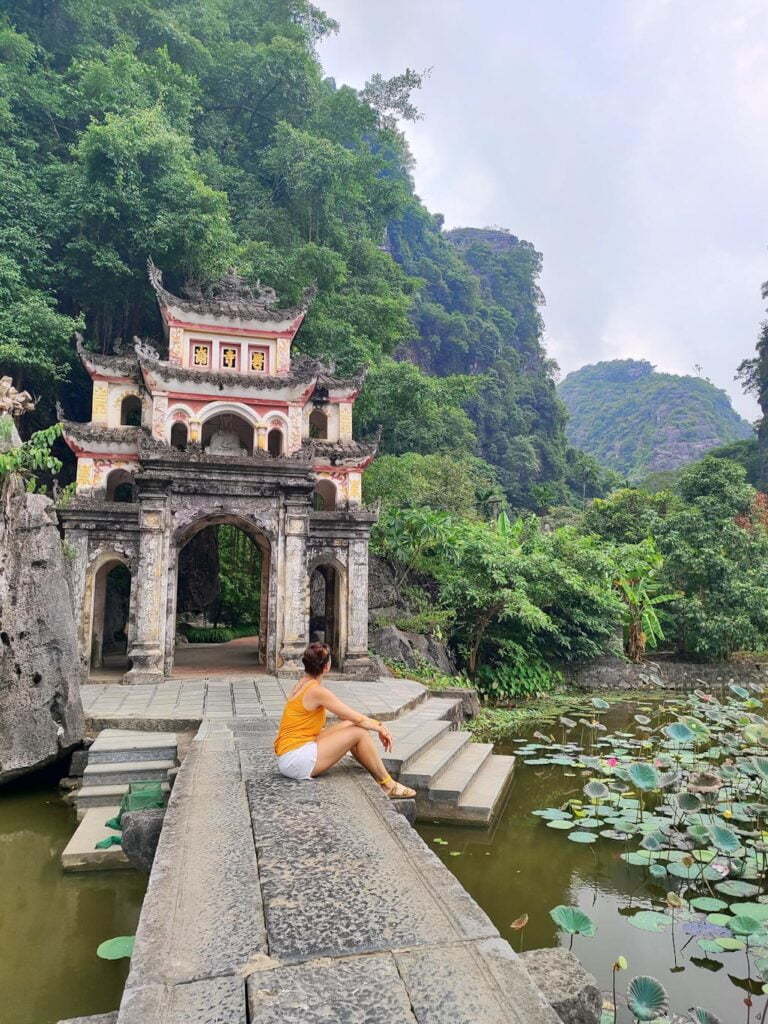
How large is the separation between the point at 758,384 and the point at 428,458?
88.6 feet

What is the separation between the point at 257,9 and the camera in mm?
31109

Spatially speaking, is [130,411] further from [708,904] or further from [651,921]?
[708,904]

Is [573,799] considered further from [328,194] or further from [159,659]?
[328,194]

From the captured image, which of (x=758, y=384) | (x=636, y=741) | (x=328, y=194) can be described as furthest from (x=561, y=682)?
(x=758, y=384)

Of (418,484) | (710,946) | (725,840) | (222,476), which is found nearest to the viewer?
(710,946)

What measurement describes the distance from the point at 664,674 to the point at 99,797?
15.9 metres

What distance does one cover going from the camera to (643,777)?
5547 mm

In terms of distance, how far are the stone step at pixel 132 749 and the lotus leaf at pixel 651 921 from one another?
4.36 metres

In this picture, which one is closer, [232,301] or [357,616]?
[357,616]

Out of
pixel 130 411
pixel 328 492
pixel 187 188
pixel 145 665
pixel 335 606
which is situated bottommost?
pixel 145 665

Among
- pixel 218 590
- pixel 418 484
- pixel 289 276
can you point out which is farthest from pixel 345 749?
pixel 289 276

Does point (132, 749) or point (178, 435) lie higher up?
point (178, 435)

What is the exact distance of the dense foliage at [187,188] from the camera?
61.9ft

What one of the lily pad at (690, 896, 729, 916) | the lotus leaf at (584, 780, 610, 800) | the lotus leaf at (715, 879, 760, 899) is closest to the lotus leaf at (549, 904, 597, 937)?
the lily pad at (690, 896, 729, 916)
